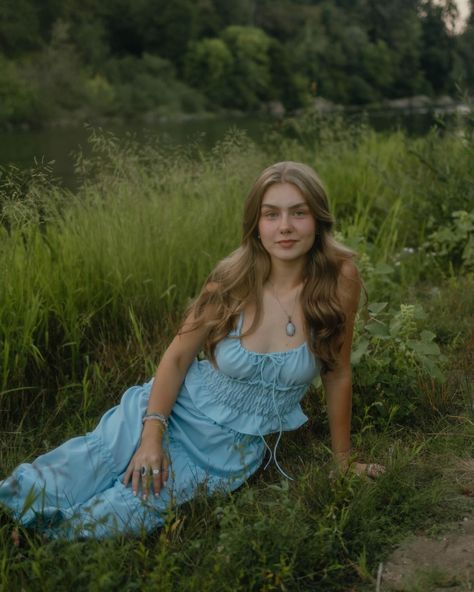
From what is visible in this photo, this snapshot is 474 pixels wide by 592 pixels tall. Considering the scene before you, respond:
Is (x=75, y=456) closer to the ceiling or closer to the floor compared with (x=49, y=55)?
closer to the floor

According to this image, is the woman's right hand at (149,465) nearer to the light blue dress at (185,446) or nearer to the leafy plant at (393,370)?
the light blue dress at (185,446)

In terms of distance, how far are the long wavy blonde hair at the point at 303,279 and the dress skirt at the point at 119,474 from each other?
26 centimetres

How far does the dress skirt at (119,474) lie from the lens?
2.09 metres

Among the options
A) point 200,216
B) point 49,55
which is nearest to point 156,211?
point 200,216

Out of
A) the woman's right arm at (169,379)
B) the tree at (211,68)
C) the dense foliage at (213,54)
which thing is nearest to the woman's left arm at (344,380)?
the woman's right arm at (169,379)

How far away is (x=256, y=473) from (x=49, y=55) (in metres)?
16.4

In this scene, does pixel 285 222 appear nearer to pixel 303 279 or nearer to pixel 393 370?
pixel 303 279

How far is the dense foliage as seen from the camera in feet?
50.9

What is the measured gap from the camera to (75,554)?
186 centimetres

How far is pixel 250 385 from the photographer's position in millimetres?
2348

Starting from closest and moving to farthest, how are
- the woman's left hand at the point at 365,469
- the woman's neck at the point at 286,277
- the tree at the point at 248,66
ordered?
the woman's left hand at the point at 365,469
the woman's neck at the point at 286,277
the tree at the point at 248,66

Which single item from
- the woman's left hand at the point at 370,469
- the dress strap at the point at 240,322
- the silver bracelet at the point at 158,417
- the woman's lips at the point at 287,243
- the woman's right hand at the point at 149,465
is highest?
the woman's lips at the point at 287,243

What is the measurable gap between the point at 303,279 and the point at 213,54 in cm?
A: 3970

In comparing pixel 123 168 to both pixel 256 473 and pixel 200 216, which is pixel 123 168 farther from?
pixel 256 473
